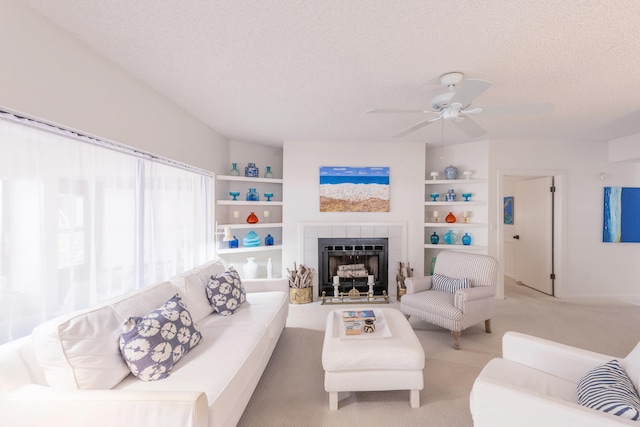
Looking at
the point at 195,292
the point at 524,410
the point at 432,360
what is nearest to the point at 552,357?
the point at 524,410

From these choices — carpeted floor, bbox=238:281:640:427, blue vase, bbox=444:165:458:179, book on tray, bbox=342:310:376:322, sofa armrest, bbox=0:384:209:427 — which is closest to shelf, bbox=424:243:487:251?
carpeted floor, bbox=238:281:640:427

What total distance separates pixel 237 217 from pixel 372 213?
7.13ft

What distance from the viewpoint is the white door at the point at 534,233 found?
4.55 meters

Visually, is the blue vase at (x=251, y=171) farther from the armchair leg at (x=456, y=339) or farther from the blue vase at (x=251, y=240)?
the armchair leg at (x=456, y=339)

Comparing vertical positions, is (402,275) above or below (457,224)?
below

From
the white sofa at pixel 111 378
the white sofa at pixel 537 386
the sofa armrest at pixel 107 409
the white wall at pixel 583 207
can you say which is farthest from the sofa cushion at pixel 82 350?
the white wall at pixel 583 207

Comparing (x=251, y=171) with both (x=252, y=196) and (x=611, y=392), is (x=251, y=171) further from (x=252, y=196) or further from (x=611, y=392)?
(x=611, y=392)

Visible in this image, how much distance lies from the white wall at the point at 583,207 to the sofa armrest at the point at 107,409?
449 centimetres

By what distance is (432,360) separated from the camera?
254 cm

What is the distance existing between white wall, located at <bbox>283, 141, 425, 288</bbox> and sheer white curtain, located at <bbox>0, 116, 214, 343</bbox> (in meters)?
1.91

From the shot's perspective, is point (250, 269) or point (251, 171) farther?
point (251, 171)

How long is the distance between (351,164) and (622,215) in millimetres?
4238

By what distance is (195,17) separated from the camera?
156 centimetres

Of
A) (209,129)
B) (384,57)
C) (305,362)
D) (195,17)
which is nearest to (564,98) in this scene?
(384,57)
